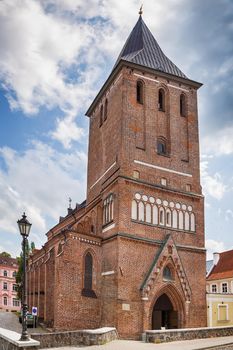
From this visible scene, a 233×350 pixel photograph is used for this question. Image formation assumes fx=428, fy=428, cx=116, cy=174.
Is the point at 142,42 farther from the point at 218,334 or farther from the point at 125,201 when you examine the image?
the point at 218,334

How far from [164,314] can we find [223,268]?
21.9m

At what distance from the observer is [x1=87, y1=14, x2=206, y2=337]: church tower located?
85.8 ft

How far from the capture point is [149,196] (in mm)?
28344

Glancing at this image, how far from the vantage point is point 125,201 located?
27.2 meters

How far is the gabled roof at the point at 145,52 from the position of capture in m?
31.9

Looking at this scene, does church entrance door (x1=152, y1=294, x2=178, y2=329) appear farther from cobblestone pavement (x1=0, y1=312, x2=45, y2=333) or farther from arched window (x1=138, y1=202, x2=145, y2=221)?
cobblestone pavement (x1=0, y1=312, x2=45, y2=333)

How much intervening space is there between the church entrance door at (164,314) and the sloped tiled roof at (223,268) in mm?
19686

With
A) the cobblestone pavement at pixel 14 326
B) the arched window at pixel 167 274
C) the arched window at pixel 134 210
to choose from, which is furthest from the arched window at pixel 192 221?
the cobblestone pavement at pixel 14 326

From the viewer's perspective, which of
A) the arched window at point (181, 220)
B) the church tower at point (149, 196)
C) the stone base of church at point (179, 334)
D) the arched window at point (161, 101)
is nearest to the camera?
the stone base of church at point (179, 334)

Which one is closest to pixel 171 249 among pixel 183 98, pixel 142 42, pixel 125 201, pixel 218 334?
pixel 125 201

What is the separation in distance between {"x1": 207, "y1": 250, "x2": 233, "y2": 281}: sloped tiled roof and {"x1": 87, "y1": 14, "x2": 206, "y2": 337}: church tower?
19273 millimetres

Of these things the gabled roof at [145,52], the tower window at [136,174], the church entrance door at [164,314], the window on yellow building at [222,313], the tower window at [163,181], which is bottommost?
the window on yellow building at [222,313]

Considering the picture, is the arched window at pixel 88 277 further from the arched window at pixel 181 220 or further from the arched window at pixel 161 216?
the arched window at pixel 181 220

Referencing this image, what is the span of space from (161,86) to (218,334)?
17631 millimetres
